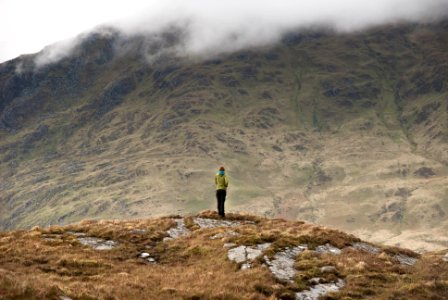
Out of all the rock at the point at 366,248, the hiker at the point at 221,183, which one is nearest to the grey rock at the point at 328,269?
the rock at the point at 366,248

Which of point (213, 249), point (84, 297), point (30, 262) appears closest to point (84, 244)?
point (30, 262)

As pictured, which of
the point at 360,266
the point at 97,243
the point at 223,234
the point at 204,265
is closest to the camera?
the point at 204,265

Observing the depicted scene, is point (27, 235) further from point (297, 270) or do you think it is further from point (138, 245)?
point (297, 270)

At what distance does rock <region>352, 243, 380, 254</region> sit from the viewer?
36.7 metres

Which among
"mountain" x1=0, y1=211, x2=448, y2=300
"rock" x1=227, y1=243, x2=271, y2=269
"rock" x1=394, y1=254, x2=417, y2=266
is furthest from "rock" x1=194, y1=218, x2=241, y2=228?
"rock" x1=394, y1=254, x2=417, y2=266

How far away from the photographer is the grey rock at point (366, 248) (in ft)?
120

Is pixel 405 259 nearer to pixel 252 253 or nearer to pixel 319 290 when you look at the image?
pixel 252 253

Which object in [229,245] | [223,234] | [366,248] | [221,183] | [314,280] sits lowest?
[366,248]

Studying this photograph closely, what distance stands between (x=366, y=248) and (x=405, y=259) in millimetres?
2873

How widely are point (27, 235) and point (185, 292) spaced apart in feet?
59.3

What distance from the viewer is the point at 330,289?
2558 cm

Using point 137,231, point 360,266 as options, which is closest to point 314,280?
point 360,266

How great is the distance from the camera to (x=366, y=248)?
37250 mm

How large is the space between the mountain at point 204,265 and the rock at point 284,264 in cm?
7
